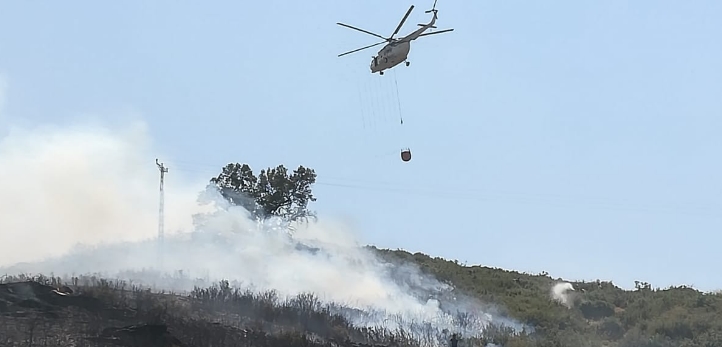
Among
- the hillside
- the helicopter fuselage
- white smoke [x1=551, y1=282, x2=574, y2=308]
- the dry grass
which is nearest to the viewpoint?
the dry grass

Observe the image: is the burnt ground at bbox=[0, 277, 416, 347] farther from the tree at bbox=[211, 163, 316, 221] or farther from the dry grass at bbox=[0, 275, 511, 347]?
the tree at bbox=[211, 163, 316, 221]

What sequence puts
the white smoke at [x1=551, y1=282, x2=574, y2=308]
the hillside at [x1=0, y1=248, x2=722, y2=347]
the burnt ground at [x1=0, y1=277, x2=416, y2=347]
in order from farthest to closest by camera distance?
the white smoke at [x1=551, y1=282, x2=574, y2=308], the hillside at [x1=0, y1=248, x2=722, y2=347], the burnt ground at [x1=0, y1=277, x2=416, y2=347]

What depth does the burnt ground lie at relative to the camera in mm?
45344

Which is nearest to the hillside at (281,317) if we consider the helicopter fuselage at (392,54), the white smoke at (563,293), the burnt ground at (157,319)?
the burnt ground at (157,319)

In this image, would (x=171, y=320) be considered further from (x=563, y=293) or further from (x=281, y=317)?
(x=563, y=293)

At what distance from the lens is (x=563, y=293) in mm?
83938

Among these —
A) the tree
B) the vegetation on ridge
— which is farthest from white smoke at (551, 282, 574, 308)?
the tree

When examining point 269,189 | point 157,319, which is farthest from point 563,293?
point 157,319

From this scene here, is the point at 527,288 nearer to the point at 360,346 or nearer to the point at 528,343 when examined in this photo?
the point at 528,343

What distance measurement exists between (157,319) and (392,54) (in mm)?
15847

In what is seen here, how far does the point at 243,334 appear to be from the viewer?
48.7 metres

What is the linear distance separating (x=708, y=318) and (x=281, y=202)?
32597mm

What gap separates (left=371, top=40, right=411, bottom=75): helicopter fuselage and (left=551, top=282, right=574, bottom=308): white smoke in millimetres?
32583

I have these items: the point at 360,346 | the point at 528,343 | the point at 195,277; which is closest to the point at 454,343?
the point at 360,346
